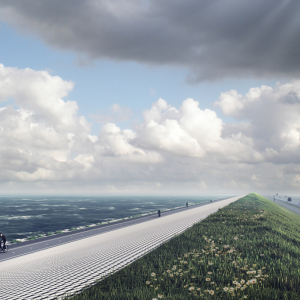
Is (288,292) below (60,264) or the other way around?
the other way around

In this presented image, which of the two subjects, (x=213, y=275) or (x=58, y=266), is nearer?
(x=213, y=275)

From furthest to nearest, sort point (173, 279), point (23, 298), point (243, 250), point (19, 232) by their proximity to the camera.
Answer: point (19, 232) → point (243, 250) → point (23, 298) → point (173, 279)

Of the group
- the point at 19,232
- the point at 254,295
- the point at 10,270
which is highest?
the point at 254,295

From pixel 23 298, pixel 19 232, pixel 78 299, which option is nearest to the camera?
pixel 78 299

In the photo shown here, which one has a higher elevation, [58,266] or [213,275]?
[213,275]

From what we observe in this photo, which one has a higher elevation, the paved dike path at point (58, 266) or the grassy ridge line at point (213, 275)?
the grassy ridge line at point (213, 275)

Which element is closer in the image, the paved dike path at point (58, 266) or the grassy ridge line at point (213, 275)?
the grassy ridge line at point (213, 275)

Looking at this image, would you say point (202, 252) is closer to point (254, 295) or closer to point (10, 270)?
point (254, 295)

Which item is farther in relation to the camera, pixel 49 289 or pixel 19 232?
pixel 19 232

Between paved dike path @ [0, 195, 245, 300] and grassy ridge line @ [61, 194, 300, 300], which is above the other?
grassy ridge line @ [61, 194, 300, 300]

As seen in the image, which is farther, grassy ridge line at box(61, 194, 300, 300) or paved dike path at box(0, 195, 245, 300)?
paved dike path at box(0, 195, 245, 300)

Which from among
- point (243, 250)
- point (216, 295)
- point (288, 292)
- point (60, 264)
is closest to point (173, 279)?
point (216, 295)
